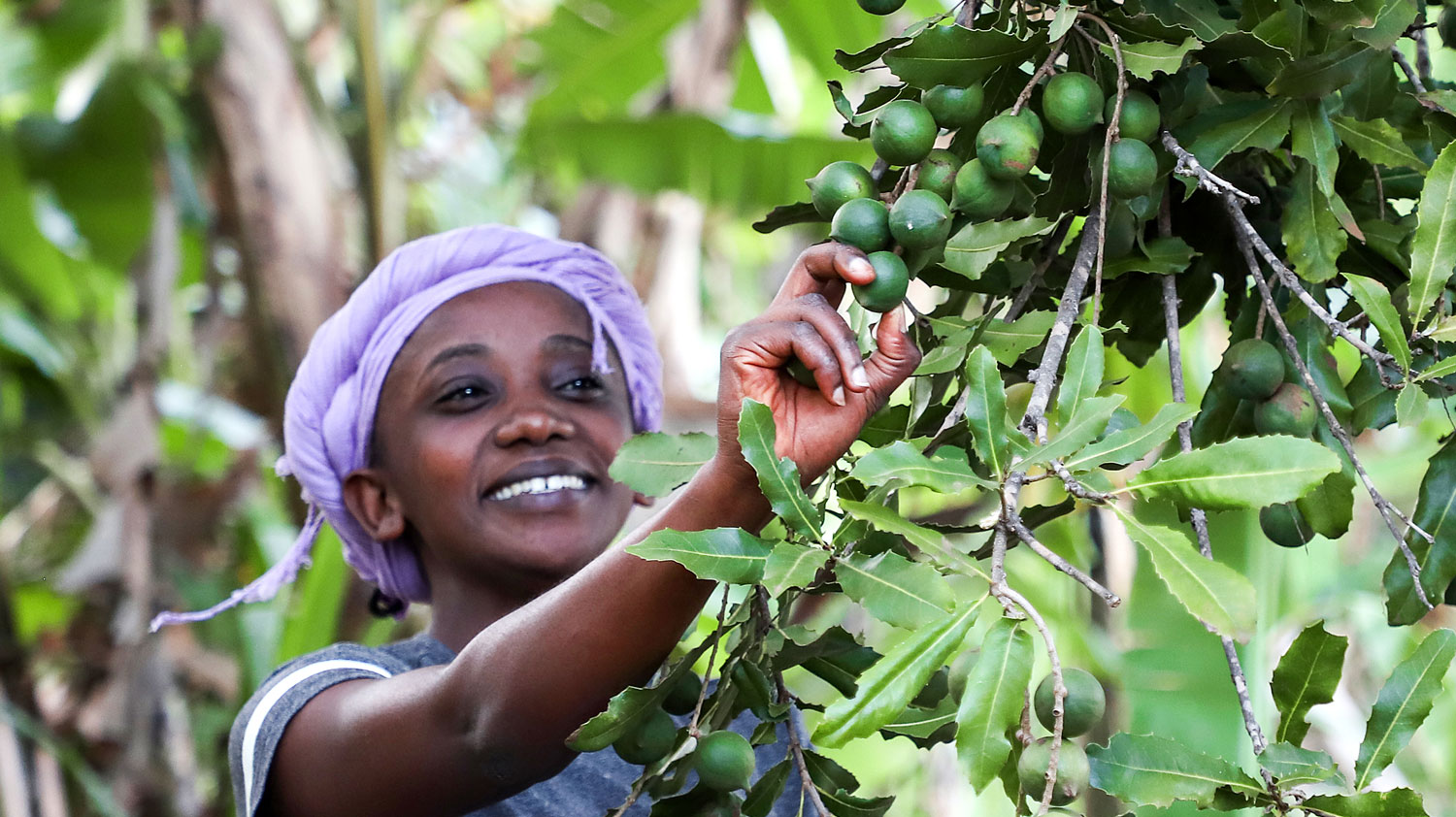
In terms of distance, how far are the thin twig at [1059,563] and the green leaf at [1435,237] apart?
339mm

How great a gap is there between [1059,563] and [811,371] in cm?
25

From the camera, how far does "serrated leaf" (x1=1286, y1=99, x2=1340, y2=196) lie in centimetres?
97

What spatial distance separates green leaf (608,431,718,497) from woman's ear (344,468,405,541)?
728 mm

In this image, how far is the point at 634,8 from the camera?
3.21m

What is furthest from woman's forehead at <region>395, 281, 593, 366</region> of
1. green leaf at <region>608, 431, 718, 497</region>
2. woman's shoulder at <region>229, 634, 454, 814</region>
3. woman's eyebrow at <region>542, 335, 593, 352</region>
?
green leaf at <region>608, 431, 718, 497</region>

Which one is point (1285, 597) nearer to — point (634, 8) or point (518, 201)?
point (634, 8)

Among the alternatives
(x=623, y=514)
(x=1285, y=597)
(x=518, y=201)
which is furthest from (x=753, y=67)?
(x=623, y=514)

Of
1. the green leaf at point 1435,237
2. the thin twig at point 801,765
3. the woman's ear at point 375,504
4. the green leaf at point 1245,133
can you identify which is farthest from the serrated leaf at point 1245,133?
→ the woman's ear at point 375,504

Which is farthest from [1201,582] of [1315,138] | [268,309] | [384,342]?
[268,309]

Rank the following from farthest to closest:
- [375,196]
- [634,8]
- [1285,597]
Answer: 1. [634,8]
2. [375,196]
3. [1285,597]

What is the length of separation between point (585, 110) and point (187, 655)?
1566mm

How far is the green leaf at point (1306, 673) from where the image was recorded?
2.99ft

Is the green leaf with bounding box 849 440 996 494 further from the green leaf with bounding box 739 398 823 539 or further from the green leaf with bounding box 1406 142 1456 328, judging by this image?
the green leaf with bounding box 1406 142 1456 328

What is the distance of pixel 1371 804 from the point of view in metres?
0.79
